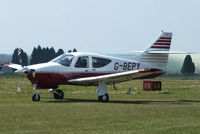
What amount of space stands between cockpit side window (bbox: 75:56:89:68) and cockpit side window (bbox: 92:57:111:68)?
0.42 meters

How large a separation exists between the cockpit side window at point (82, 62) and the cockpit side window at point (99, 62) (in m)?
0.42

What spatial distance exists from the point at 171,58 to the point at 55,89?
138 metres

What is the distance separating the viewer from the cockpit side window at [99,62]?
27005 millimetres

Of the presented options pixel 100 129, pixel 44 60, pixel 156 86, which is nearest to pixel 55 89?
pixel 156 86

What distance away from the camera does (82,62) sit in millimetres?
26672

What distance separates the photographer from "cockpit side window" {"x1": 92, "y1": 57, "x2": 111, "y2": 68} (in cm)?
2700

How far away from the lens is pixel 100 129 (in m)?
13.8

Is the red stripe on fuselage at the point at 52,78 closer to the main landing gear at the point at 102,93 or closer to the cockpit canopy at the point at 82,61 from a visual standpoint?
the cockpit canopy at the point at 82,61

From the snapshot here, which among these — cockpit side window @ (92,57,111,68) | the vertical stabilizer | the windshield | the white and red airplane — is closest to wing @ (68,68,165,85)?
the white and red airplane

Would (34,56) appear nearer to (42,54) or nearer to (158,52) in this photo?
(42,54)

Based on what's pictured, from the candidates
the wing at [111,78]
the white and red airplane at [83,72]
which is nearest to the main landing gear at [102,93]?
the white and red airplane at [83,72]

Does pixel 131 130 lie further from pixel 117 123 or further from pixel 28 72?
pixel 28 72

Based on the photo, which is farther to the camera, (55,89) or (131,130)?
(55,89)

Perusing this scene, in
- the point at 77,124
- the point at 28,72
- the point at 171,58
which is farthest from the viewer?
the point at 171,58
